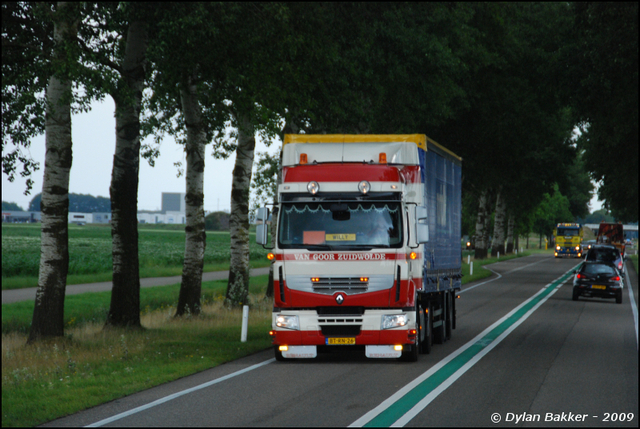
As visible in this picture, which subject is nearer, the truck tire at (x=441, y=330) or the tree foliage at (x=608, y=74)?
the truck tire at (x=441, y=330)

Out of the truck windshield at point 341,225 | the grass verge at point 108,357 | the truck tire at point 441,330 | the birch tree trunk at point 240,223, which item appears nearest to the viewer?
the grass verge at point 108,357

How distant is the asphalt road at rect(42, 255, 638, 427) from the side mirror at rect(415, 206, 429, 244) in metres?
2.07

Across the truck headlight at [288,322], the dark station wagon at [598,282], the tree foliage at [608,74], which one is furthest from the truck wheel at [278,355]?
the dark station wagon at [598,282]

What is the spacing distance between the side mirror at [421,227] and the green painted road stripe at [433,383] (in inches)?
81.9

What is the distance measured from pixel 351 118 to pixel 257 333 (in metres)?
7.32

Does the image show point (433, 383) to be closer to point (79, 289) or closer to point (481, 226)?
point (79, 289)

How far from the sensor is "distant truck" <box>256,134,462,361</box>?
13070 mm

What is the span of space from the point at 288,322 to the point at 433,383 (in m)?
2.83

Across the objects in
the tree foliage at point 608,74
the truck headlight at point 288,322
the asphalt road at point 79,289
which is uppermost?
the tree foliage at point 608,74

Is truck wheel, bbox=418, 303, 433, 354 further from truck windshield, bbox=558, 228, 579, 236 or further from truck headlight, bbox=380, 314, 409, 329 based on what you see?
truck windshield, bbox=558, 228, 579, 236

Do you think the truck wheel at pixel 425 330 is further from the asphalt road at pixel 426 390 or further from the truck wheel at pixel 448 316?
the truck wheel at pixel 448 316

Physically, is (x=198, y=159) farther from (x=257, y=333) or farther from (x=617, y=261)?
(x=617, y=261)

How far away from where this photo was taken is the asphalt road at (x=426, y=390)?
9.00 m

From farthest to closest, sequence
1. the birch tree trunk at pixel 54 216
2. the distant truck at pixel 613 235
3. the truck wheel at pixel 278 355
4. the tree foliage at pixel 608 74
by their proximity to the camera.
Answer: the distant truck at pixel 613 235 → the tree foliage at pixel 608 74 → the birch tree trunk at pixel 54 216 → the truck wheel at pixel 278 355
